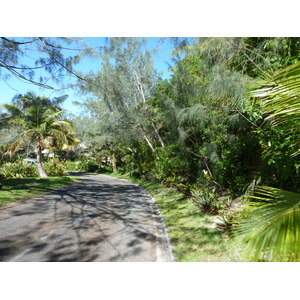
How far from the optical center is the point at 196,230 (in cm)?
260

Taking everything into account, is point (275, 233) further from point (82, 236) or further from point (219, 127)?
point (219, 127)

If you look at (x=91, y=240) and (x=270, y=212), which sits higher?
(x=270, y=212)

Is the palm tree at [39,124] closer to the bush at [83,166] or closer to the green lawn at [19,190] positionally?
the green lawn at [19,190]

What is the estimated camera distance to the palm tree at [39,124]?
8.19 feet

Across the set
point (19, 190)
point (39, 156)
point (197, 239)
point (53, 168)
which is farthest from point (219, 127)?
point (53, 168)

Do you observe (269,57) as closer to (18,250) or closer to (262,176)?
(262,176)

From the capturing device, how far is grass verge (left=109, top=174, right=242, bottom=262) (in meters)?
1.78

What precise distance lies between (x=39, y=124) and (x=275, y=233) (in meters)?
6.24

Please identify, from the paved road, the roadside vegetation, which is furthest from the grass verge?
the paved road

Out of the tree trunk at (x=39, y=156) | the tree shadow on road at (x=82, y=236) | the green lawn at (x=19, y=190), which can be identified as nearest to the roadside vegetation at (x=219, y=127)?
the tree shadow on road at (x=82, y=236)

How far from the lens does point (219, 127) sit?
11.8ft
